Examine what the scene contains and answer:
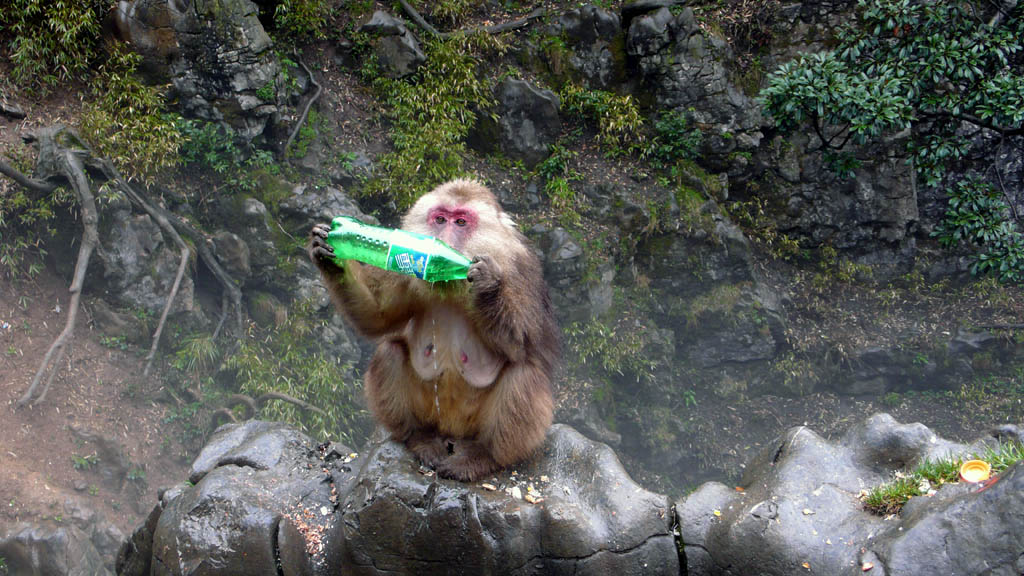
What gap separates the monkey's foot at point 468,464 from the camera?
12.0 feet

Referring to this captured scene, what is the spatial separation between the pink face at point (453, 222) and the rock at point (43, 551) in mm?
4820

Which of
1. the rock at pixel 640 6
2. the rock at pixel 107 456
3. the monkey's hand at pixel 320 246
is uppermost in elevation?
the rock at pixel 640 6

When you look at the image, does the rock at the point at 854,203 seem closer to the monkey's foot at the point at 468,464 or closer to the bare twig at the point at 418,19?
the bare twig at the point at 418,19

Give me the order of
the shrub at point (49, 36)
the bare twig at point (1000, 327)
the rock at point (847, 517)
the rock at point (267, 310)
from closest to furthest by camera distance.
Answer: the rock at point (847, 517), the shrub at point (49, 36), the rock at point (267, 310), the bare twig at point (1000, 327)

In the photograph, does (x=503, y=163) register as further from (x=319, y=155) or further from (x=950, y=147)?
(x=950, y=147)

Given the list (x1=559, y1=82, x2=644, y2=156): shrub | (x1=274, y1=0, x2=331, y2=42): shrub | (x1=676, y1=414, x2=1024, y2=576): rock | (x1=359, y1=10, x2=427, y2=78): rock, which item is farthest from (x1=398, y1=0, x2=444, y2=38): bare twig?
(x1=676, y1=414, x2=1024, y2=576): rock

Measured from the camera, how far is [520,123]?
8.82 meters

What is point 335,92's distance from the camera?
8766 millimetres

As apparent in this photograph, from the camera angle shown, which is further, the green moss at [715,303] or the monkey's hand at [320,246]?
the green moss at [715,303]

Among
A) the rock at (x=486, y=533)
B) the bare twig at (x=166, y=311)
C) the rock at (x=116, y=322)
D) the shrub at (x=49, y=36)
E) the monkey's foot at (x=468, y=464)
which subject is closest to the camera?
the rock at (x=486, y=533)

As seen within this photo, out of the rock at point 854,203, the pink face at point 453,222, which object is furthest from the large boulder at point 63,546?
the rock at point 854,203

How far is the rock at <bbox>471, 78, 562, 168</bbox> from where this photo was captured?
8758 millimetres

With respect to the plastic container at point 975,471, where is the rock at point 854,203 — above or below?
above

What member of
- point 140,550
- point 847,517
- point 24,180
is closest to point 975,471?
point 847,517
